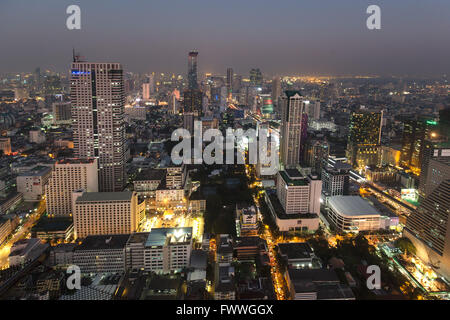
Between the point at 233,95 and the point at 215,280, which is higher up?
the point at 233,95

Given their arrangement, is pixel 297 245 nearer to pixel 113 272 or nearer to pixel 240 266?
pixel 240 266

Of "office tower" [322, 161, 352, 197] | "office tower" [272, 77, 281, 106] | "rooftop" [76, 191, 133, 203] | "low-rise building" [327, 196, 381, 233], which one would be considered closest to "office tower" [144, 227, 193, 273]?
"rooftop" [76, 191, 133, 203]

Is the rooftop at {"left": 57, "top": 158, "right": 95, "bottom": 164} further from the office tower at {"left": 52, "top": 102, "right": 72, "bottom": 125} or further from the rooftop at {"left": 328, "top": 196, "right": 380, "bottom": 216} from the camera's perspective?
the office tower at {"left": 52, "top": 102, "right": 72, "bottom": 125}

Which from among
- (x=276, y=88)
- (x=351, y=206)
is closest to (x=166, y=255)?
(x=351, y=206)

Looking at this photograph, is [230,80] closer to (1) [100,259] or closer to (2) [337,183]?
(2) [337,183]

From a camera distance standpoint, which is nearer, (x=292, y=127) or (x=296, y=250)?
(x=296, y=250)

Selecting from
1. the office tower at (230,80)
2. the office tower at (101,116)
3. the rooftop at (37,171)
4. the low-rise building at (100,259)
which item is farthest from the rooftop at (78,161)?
the office tower at (230,80)

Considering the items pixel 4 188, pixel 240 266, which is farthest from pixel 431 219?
pixel 4 188
